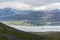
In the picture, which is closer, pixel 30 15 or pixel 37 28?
pixel 37 28

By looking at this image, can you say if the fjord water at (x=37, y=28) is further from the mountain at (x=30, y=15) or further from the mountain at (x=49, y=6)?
the mountain at (x=49, y=6)

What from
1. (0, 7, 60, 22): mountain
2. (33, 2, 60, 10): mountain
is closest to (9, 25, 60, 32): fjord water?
(0, 7, 60, 22): mountain

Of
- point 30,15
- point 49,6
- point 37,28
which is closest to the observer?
point 37,28

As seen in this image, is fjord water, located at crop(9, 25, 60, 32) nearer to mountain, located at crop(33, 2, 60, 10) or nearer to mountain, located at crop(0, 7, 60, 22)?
mountain, located at crop(0, 7, 60, 22)

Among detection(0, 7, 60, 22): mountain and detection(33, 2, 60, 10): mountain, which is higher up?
detection(33, 2, 60, 10): mountain

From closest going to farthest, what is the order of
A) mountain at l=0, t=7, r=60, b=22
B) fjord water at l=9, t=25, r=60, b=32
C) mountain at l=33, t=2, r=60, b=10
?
fjord water at l=9, t=25, r=60, b=32 → mountain at l=33, t=2, r=60, b=10 → mountain at l=0, t=7, r=60, b=22

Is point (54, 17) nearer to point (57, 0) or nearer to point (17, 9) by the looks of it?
point (57, 0)

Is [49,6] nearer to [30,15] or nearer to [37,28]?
[30,15]

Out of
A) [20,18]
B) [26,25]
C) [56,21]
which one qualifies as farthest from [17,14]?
[56,21]

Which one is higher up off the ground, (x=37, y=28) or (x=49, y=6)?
(x=49, y=6)

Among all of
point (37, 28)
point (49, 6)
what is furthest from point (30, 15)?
point (49, 6)

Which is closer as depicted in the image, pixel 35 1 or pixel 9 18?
pixel 35 1
